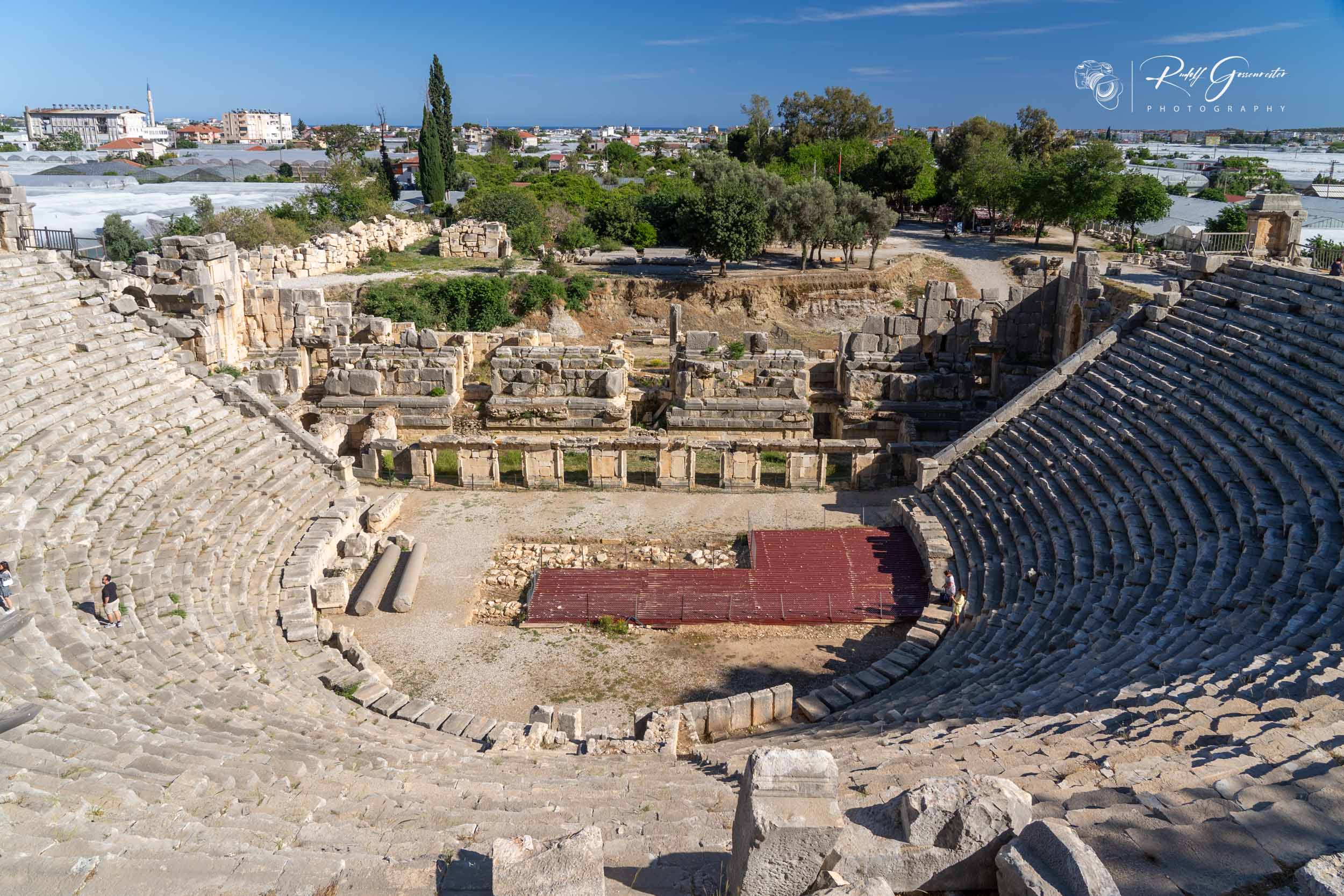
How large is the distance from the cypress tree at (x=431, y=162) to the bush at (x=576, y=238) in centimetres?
1405

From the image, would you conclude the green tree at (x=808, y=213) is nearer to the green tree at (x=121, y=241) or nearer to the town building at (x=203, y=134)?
the green tree at (x=121, y=241)

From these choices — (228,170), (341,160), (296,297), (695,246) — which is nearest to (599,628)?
(296,297)

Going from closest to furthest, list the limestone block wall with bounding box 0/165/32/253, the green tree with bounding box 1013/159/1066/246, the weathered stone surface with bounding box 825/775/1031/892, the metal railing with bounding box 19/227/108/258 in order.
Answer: the weathered stone surface with bounding box 825/775/1031/892 < the limestone block wall with bounding box 0/165/32/253 < the metal railing with bounding box 19/227/108/258 < the green tree with bounding box 1013/159/1066/246

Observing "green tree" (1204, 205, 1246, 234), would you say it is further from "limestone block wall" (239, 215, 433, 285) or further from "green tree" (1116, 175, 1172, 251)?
"limestone block wall" (239, 215, 433, 285)

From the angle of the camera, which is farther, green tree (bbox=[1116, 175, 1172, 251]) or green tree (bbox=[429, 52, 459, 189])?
green tree (bbox=[429, 52, 459, 189])

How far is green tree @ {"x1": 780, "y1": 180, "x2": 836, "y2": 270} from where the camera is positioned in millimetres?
42688

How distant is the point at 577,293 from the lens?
130 feet

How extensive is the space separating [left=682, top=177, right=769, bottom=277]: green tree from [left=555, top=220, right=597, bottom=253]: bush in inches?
239

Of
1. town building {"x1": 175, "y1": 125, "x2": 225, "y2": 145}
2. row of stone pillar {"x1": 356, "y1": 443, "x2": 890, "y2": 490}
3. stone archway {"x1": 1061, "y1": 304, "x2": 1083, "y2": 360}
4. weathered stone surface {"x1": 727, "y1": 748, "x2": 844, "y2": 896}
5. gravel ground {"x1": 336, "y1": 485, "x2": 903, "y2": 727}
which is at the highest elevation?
town building {"x1": 175, "y1": 125, "x2": 225, "y2": 145}

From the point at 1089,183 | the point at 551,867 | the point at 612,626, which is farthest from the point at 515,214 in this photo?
the point at 551,867

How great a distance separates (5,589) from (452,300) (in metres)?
27.5

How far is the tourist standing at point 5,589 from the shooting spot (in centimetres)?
1021

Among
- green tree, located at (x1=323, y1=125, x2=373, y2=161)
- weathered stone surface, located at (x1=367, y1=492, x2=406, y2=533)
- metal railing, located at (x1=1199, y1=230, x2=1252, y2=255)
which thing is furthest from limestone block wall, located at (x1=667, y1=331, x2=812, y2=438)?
green tree, located at (x1=323, y1=125, x2=373, y2=161)

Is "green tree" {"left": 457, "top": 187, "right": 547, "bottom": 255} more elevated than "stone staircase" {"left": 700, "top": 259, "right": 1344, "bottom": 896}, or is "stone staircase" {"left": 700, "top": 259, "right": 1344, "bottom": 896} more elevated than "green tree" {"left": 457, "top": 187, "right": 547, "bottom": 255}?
"green tree" {"left": 457, "top": 187, "right": 547, "bottom": 255}
